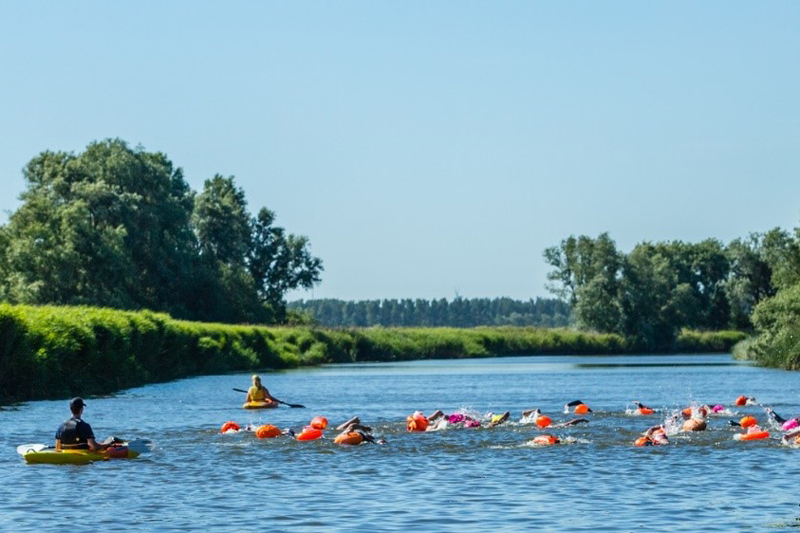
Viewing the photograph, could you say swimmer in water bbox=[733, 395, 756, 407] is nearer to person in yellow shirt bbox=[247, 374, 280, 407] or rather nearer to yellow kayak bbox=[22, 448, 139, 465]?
person in yellow shirt bbox=[247, 374, 280, 407]

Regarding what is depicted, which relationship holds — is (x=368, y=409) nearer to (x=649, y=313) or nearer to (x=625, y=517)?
(x=625, y=517)

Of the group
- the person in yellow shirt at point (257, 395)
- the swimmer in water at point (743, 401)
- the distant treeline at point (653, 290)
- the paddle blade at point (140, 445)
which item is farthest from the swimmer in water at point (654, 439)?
the distant treeline at point (653, 290)

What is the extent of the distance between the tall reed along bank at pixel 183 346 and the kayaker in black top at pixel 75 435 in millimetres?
22712

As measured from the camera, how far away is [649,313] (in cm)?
16512

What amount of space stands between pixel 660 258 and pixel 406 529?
17238 centimetres

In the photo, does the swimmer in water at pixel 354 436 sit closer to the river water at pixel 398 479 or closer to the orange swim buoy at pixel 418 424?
the river water at pixel 398 479

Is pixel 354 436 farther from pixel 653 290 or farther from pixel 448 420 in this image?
pixel 653 290

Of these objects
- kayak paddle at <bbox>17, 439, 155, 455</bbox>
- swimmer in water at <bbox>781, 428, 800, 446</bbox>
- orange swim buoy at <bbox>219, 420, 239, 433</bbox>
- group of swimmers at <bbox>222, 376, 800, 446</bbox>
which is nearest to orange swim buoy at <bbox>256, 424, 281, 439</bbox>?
group of swimmers at <bbox>222, 376, 800, 446</bbox>

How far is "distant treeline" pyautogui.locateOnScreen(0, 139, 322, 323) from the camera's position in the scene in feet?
356

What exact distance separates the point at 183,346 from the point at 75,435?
195 feet

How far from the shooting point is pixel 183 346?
92.4 m

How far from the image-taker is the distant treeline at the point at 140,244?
356ft

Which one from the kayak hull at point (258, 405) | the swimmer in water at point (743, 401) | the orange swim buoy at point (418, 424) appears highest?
the kayak hull at point (258, 405)

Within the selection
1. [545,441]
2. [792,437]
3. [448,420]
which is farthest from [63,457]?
[792,437]
